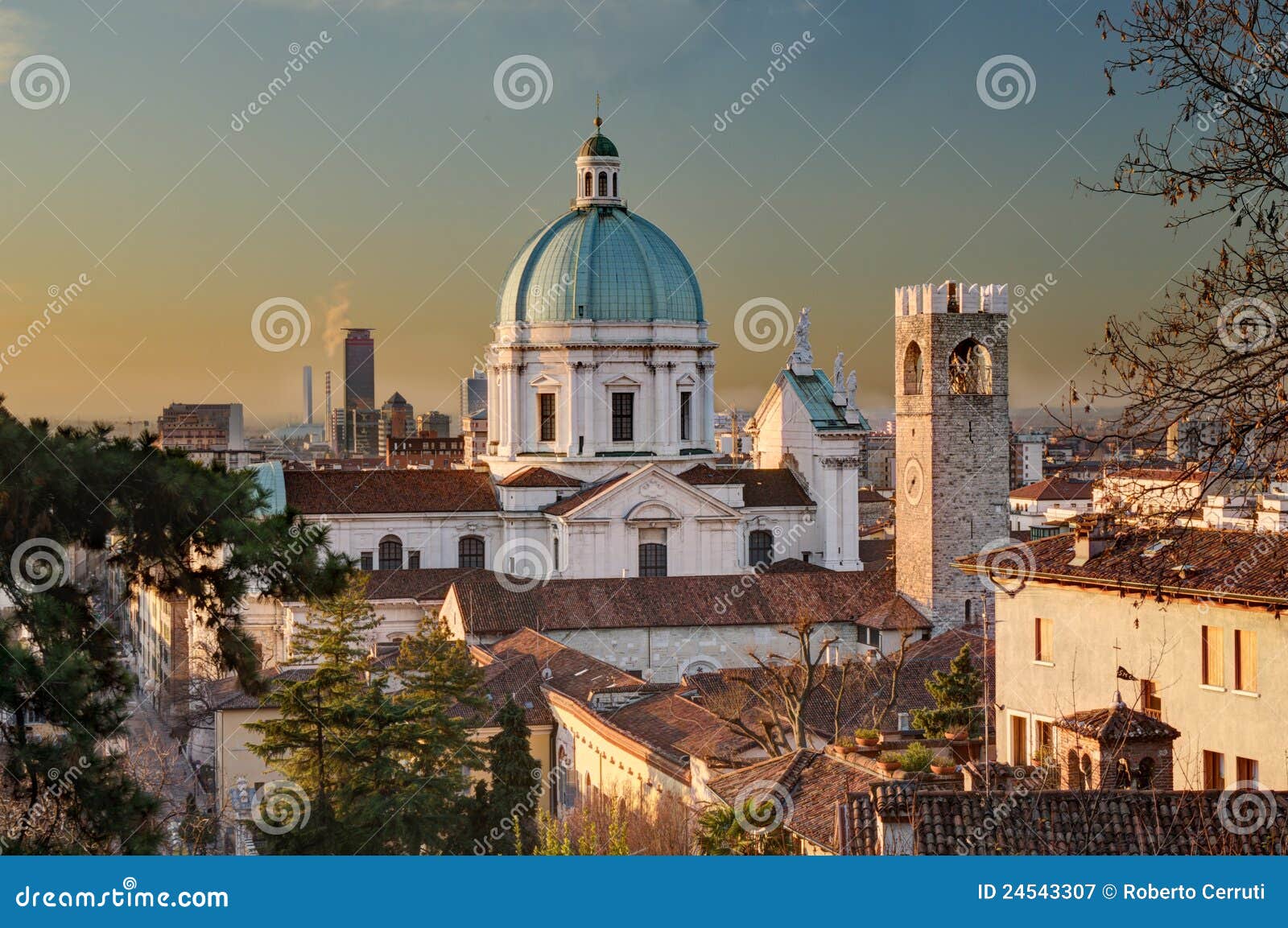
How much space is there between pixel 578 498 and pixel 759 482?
6.14 meters

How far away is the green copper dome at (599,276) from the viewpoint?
53.8 metres

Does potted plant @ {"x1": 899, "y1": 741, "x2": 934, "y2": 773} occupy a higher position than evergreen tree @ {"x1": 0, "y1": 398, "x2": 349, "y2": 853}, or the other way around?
evergreen tree @ {"x1": 0, "y1": 398, "x2": 349, "y2": 853}

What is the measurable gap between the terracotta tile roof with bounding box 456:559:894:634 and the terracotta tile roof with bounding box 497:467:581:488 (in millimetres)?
7108

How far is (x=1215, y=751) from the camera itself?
A: 61.4 feet

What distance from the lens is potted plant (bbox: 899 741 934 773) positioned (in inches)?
817

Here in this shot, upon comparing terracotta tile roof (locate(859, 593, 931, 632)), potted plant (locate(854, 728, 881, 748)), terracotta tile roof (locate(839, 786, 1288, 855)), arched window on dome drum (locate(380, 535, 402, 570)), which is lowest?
potted plant (locate(854, 728, 881, 748))

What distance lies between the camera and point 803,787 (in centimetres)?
1880

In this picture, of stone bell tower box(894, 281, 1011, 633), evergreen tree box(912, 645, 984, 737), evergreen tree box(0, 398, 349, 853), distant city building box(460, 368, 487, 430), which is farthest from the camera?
distant city building box(460, 368, 487, 430)

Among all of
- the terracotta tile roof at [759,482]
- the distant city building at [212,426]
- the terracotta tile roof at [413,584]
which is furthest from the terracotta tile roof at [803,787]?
the distant city building at [212,426]

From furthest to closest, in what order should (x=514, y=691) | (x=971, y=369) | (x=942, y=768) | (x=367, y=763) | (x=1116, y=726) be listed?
(x=971, y=369) < (x=514, y=691) < (x=367, y=763) < (x=942, y=768) < (x=1116, y=726)

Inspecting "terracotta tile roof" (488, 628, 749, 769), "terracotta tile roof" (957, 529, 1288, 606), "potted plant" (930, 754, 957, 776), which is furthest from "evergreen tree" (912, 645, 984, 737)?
"potted plant" (930, 754, 957, 776)

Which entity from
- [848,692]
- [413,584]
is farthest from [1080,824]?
[413,584]

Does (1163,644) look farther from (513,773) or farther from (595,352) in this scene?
(595,352)

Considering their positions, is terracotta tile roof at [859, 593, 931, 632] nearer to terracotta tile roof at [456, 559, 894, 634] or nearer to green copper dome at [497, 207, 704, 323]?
terracotta tile roof at [456, 559, 894, 634]
